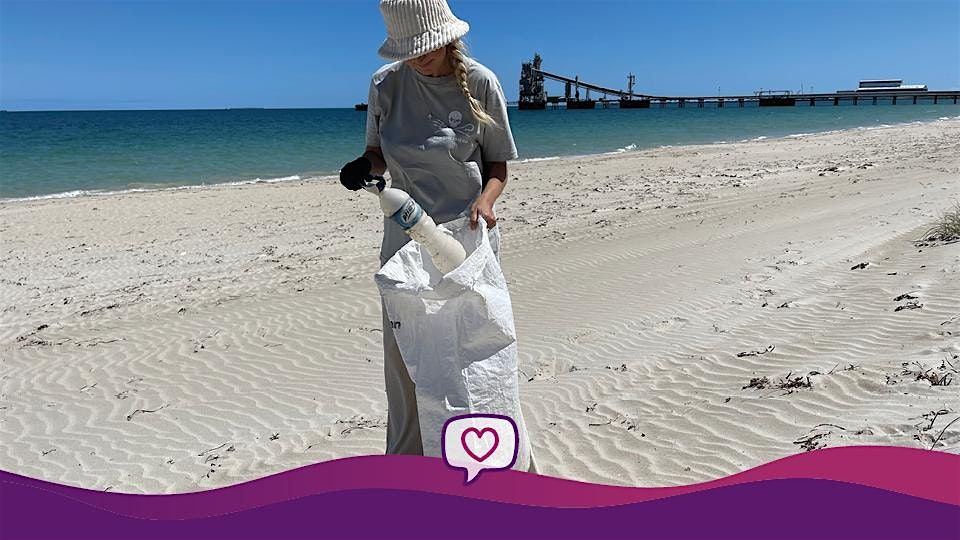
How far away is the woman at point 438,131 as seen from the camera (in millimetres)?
2680

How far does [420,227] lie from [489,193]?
0.37 m

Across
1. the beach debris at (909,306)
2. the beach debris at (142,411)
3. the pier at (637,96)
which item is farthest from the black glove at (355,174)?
the pier at (637,96)

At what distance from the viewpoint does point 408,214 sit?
2.52 metres

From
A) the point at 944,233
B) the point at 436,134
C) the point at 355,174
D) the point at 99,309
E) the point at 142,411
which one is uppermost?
the point at 436,134

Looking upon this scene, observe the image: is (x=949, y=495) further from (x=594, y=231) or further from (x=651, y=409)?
(x=594, y=231)

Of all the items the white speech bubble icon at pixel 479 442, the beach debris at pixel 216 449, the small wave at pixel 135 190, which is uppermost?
the white speech bubble icon at pixel 479 442

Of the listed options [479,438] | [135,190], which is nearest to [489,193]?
[479,438]

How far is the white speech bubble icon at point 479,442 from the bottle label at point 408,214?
2.15 feet

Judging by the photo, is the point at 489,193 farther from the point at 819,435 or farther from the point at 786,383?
the point at 786,383

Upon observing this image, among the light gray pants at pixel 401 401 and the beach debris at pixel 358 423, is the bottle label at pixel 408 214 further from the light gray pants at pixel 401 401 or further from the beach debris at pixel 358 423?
the beach debris at pixel 358 423

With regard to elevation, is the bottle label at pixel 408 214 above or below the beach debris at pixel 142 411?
above

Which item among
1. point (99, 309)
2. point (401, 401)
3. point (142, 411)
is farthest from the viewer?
point (99, 309)

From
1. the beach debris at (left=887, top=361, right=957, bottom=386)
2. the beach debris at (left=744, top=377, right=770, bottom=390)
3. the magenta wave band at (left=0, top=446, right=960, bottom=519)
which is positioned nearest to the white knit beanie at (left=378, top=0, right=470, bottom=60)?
the magenta wave band at (left=0, top=446, right=960, bottom=519)

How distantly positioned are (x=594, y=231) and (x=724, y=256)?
8.53 feet
